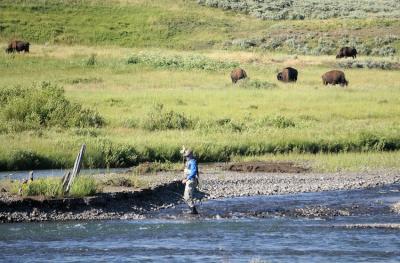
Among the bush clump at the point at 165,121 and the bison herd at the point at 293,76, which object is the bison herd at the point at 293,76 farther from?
the bush clump at the point at 165,121

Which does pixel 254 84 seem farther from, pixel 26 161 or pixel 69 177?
pixel 69 177

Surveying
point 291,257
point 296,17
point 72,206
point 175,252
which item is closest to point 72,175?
point 72,206

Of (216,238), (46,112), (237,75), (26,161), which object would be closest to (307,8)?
(237,75)

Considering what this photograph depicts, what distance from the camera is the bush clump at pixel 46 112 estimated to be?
37062mm

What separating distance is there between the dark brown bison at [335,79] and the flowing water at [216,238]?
2945cm

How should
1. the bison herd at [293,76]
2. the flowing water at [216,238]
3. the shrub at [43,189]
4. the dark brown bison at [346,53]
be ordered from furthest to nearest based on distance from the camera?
the dark brown bison at [346,53], the bison herd at [293,76], the shrub at [43,189], the flowing water at [216,238]

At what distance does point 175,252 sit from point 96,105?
25489mm

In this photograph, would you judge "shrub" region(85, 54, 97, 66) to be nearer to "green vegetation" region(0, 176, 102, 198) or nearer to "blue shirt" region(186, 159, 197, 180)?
"green vegetation" region(0, 176, 102, 198)

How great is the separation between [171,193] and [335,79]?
29.6 metres

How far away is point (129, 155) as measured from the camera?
103 ft

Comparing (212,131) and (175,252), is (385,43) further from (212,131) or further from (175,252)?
(175,252)

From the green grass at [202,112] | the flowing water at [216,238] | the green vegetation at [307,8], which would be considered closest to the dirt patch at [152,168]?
the green grass at [202,112]

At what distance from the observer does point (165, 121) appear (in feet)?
126

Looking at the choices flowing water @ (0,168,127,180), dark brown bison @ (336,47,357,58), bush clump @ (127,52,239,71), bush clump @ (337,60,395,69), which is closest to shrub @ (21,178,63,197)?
flowing water @ (0,168,127,180)
